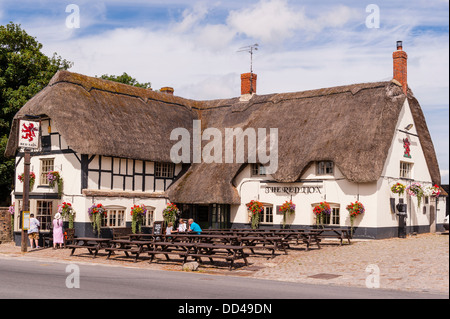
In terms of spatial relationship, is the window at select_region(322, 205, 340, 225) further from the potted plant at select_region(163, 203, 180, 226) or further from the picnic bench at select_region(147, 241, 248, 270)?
the picnic bench at select_region(147, 241, 248, 270)

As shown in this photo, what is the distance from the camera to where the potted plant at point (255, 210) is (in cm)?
2789

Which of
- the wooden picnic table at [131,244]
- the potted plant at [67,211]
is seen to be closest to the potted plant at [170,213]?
the potted plant at [67,211]

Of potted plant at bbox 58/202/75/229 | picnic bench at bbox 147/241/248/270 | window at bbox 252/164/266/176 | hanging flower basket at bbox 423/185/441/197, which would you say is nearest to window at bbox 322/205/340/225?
window at bbox 252/164/266/176

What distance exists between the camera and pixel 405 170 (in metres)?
28.7

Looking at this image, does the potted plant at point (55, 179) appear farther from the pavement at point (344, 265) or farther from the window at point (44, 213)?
the pavement at point (344, 265)

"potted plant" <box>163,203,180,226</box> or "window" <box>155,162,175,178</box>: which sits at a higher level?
"window" <box>155,162,175,178</box>

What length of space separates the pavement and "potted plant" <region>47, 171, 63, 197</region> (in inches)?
141

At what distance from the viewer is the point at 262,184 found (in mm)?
28484

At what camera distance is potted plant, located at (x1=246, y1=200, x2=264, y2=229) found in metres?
27.9

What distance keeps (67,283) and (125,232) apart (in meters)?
14.3

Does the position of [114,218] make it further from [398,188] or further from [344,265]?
[398,188]

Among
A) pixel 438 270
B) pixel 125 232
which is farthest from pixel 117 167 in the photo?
pixel 438 270

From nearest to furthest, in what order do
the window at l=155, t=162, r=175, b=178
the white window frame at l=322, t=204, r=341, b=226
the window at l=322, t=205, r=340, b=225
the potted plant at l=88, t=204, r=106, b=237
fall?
the potted plant at l=88, t=204, r=106, b=237 < the white window frame at l=322, t=204, r=341, b=226 < the window at l=322, t=205, r=340, b=225 < the window at l=155, t=162, r=175, b=178
